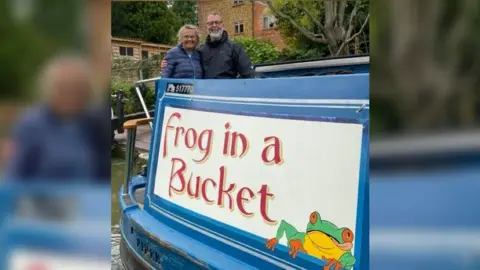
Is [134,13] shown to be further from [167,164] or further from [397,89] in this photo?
[397,89]

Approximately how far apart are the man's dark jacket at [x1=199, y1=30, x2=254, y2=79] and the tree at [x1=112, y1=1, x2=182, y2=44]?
0.11 meters

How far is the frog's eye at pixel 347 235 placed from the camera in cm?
99

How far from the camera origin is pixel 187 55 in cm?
135

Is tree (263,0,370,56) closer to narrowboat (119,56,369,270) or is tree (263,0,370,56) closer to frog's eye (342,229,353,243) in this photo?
narrowboat (119,56,369,270)

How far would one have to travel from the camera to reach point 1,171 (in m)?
0.85

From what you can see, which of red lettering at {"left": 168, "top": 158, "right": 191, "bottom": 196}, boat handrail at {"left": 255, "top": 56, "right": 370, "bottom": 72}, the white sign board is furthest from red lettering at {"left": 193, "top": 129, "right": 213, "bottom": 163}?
boat handrail at {"left": 255, "top": 56, "right": 370, "bottom": 72}

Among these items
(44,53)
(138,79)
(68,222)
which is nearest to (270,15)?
(138,79)

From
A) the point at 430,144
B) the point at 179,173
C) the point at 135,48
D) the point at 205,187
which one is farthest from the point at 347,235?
the point at 135,48

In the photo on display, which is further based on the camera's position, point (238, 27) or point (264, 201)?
point (238, 27)

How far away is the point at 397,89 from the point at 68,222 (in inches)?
25.7

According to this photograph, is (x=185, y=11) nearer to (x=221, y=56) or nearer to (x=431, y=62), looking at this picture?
(x=221, y=56)

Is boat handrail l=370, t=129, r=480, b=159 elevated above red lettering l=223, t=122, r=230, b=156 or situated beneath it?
elevated above

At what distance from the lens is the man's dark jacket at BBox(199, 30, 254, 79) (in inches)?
50.5

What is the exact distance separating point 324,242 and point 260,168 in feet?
0.78
